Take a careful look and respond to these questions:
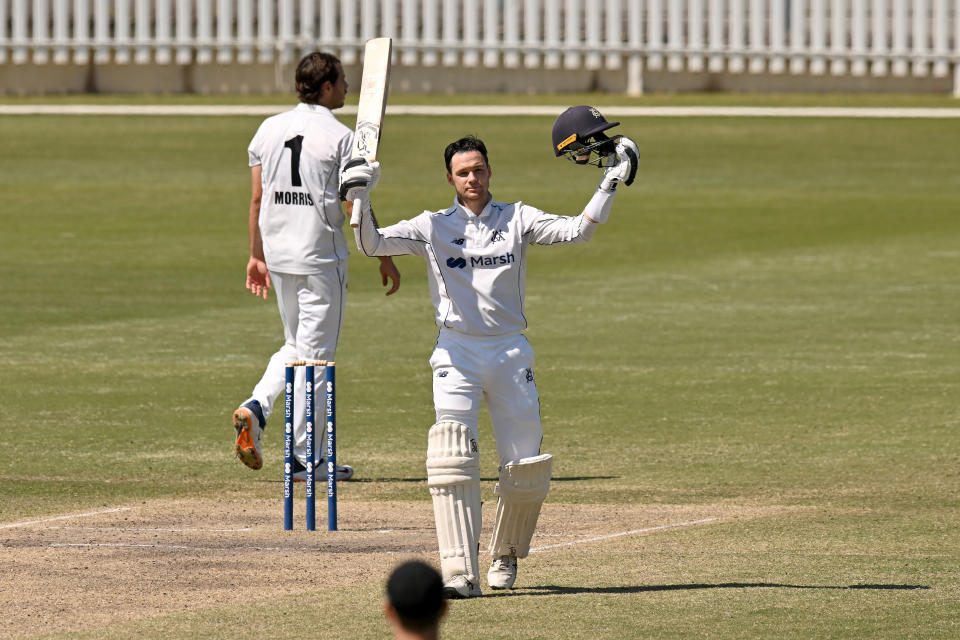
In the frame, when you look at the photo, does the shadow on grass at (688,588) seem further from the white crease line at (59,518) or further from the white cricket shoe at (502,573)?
the white crease line at (59,518)

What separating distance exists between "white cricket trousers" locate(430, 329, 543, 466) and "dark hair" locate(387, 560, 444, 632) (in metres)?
3.74

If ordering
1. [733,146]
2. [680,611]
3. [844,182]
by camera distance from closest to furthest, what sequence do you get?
[680,611] → [844,182] → [733,146]

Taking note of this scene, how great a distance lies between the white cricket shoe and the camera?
24.5 ft

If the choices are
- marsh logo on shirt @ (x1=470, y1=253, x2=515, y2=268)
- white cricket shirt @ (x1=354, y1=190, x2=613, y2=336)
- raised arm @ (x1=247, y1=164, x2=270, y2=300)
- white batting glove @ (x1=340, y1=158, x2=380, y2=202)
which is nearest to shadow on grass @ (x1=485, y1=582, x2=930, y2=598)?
white cricket shirt @ (x1=354, y1=190, x2=613, y2=336)

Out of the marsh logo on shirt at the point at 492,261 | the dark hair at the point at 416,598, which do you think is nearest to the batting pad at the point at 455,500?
the marsh logo on shirt at the point at 492,261

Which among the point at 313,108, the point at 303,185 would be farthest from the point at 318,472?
the point at 313,108

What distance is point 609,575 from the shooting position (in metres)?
7.66

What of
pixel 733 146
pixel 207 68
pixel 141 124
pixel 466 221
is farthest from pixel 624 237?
pixel 207 68

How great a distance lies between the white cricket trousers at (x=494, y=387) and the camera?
24.4 feet

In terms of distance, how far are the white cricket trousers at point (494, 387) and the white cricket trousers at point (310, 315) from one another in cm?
258

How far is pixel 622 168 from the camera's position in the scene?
7586 mm

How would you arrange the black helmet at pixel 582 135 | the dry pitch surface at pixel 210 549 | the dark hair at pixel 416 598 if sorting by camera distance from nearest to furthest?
the dark hair at pixel 416 598 < the dry pitch surface at pixel 210 549 < the black helmet at pixel 582 135

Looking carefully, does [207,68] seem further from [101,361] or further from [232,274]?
[101,361]

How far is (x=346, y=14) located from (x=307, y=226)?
1304 inches
